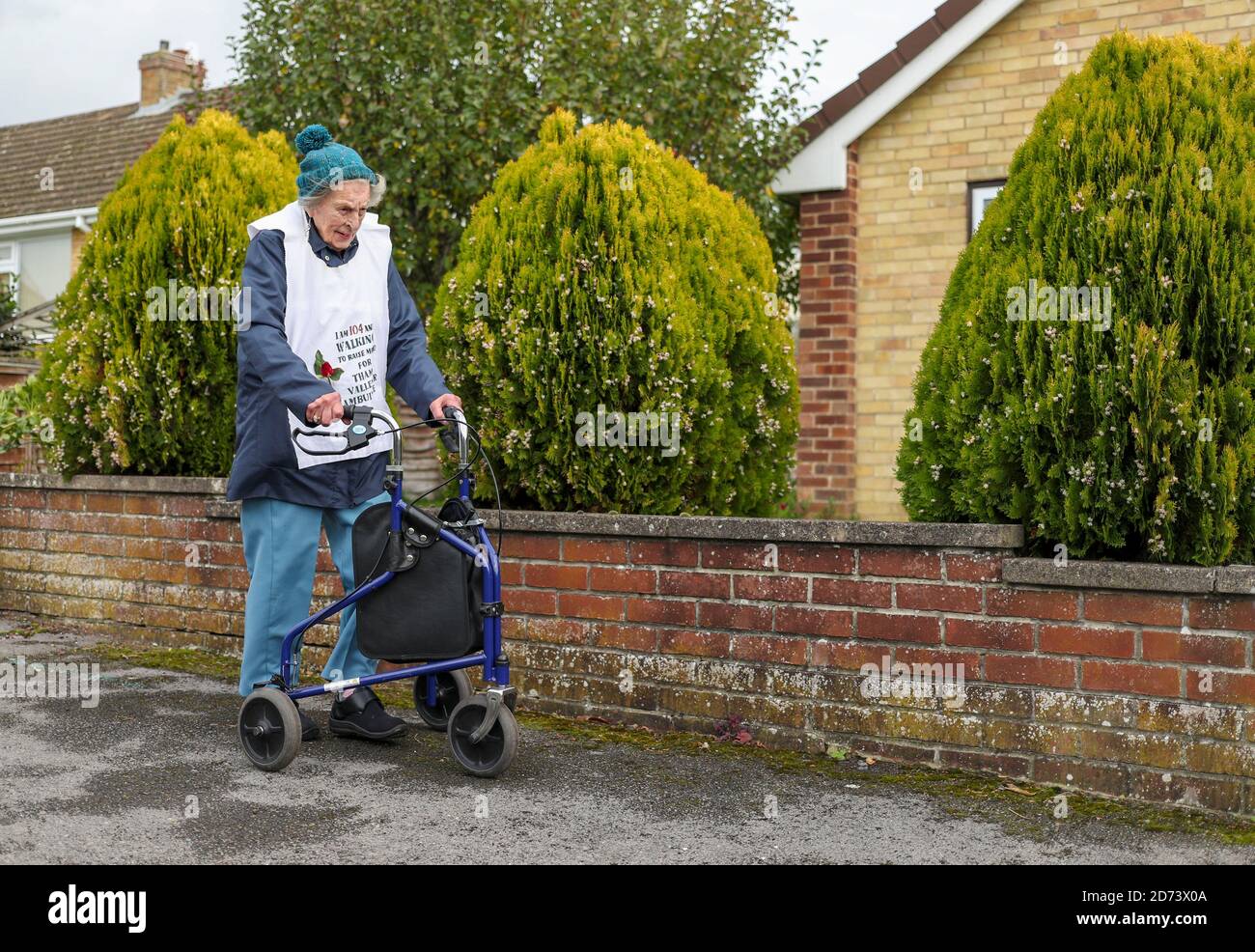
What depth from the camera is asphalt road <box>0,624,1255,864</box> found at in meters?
3.64

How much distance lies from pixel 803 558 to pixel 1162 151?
1.81 m

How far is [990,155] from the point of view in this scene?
960 centimetres

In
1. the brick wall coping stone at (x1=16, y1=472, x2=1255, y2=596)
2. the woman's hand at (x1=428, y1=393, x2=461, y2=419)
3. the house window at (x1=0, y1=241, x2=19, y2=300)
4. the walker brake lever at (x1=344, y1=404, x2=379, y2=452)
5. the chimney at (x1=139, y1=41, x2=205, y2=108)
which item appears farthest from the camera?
the chimney at (x1=139, y1=41, x2=205, y2=108)

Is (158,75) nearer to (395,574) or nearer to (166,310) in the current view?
(166,310)

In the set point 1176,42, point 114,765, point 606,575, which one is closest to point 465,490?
point 606,575

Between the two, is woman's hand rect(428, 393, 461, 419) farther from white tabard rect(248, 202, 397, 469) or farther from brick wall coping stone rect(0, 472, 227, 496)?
brick wall coping stone rect(0, 472, 227, 496)

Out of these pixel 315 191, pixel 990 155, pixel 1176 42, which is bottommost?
pixel 315 191

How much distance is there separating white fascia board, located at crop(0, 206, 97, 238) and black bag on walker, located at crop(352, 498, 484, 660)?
65.4 ft

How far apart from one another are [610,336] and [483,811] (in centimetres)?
198


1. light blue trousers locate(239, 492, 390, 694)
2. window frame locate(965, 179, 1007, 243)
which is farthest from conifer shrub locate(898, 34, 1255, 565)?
window frame locate(965, 179, 1007, 243)

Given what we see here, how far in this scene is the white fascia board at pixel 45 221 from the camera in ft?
73.9

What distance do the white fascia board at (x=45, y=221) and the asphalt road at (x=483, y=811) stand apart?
64.2 ft

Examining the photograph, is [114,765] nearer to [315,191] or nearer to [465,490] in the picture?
[465,490]

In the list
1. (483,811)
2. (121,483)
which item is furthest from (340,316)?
(121,483)
